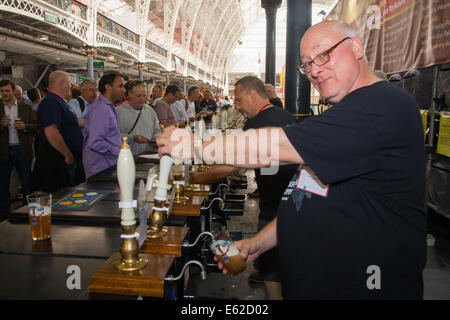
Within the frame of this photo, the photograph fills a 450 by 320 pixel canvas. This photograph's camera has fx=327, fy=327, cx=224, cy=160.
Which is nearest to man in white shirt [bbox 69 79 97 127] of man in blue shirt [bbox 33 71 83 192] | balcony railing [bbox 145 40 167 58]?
man in blue shirt [bbox 33 71 83 192]

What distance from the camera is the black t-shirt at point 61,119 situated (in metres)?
3.17

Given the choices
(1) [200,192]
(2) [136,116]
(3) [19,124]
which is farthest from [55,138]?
(1) [200,192]

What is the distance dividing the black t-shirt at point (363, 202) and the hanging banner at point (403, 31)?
7.71 ft

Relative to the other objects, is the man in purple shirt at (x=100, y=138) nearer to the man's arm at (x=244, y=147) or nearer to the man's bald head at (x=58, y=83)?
the man's bald head at (x=58, y=83)

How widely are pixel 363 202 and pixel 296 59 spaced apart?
3876 millimetres

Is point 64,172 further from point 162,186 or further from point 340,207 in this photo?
point 340,207

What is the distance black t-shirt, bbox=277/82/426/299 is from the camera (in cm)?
88

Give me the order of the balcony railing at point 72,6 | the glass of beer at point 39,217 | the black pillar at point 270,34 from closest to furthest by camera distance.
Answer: the glass of beer at point 39,217
the black pillar at point 270,34
the balcony railing at point 72,6

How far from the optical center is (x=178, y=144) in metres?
1.04

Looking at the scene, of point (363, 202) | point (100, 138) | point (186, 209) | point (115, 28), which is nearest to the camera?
point (363, 202)

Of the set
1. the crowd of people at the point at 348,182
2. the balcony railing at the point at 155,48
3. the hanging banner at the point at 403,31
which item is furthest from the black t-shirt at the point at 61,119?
the balcony railing at the point at 155,48

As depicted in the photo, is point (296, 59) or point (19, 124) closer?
→ point (19, 124)

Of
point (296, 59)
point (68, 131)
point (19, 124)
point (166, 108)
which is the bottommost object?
point (68, 131)

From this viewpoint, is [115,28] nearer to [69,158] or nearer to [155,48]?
[155,48]
